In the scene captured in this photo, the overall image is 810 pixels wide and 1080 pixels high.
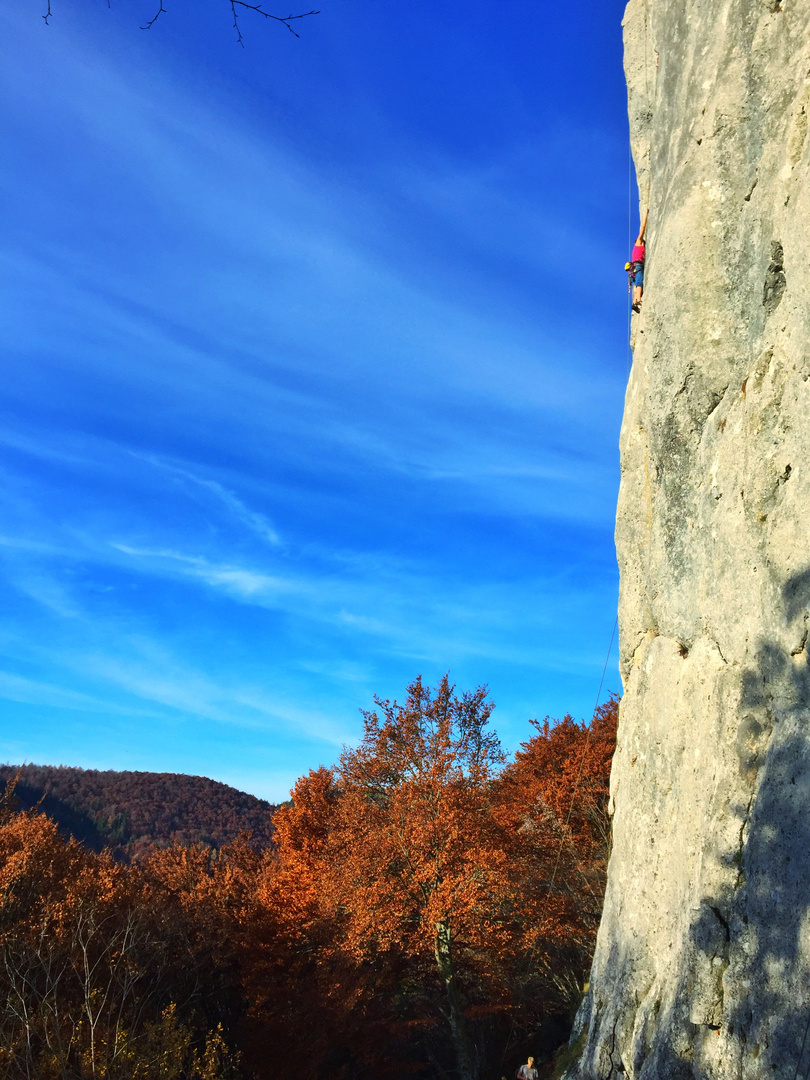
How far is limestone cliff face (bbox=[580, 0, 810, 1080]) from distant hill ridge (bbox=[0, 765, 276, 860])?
279 ft

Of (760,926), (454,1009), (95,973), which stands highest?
(760,926)

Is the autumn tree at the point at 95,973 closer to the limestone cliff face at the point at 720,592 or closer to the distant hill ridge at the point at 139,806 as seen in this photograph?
the limestone cliff face at the point at 720,592

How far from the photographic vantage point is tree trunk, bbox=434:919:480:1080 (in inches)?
756

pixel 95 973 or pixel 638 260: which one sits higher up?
pixel 638 260

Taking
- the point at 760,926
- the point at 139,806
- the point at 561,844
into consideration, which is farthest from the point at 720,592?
the point at 139,806

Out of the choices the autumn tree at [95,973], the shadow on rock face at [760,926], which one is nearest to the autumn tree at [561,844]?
the autumn tree at [95,973]

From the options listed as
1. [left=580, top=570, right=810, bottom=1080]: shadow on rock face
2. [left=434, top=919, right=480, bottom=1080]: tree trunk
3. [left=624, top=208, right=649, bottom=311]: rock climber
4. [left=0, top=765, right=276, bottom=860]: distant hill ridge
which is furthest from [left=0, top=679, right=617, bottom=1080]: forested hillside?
[left=0, top=765, right=276, bottom=860]: distant hill ridge

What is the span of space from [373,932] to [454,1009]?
2942mm

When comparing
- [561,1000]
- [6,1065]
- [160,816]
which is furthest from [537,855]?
[160,816]

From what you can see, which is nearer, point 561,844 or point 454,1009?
point 454,1009

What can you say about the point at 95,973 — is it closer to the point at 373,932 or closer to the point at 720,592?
the point at 373,932

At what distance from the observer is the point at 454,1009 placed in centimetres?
1958

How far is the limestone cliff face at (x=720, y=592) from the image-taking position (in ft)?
23.6

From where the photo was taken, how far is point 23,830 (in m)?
28.1
